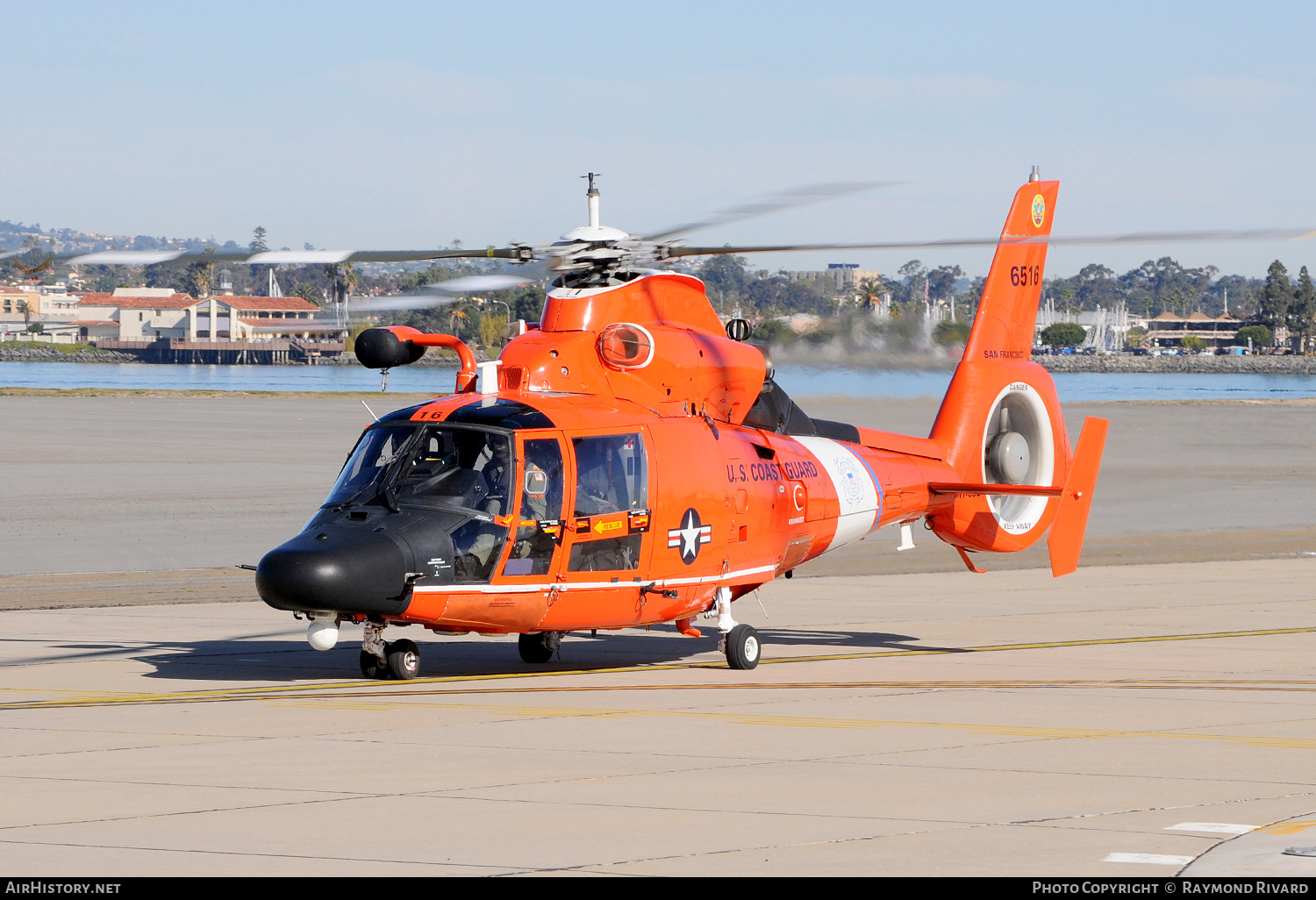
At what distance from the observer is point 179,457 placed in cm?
4138

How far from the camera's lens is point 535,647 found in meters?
15.8

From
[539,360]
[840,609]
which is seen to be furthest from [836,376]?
[539,360]

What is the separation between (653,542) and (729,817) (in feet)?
20.1

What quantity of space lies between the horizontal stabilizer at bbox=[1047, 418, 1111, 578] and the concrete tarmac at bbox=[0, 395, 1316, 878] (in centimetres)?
116

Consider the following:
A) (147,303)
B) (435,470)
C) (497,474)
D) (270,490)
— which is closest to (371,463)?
(435,470)

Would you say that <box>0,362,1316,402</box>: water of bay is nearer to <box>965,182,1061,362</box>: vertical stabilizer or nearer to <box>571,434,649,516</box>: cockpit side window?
<box>965,182,1061,362</box>: vertical stabilizer

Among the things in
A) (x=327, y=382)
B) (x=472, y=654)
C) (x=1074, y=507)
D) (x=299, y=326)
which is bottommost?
(x=327, y=382)

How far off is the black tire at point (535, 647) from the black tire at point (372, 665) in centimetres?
198

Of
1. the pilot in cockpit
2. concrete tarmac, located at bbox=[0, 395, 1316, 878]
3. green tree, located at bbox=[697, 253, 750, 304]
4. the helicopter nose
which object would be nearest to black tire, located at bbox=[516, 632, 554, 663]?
concrete tarmac, located at bbox=[0, 395, 1316, 878]

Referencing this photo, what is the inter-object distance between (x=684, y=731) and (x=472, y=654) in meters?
5.90

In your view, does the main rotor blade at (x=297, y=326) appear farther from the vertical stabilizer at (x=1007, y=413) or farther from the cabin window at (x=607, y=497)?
the vertical stabilizer at (x=1007, y=413)

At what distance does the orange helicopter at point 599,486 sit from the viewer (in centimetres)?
1278

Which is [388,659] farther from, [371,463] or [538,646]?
[538,646]

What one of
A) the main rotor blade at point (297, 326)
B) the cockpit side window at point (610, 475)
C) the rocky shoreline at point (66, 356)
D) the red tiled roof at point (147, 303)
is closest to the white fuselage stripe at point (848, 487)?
the cockpit side window at point (610, 475)
